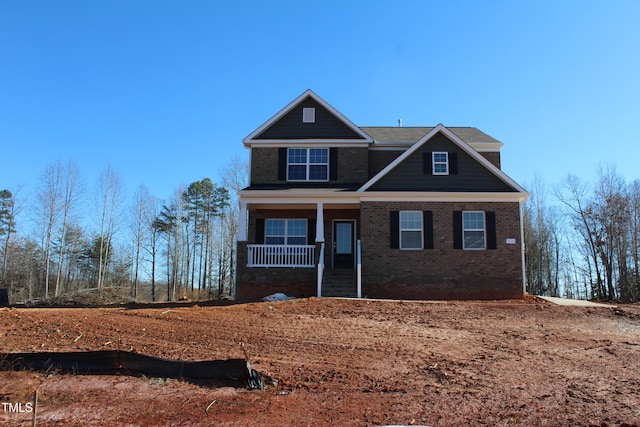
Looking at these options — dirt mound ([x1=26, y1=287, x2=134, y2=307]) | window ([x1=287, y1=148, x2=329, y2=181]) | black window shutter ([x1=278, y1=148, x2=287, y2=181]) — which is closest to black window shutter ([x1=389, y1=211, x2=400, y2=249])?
window ([x1=287, y1=148, x2=329, y2=181])

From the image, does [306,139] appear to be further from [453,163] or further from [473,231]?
[473,231]

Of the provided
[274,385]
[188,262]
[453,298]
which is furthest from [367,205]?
[188,262]

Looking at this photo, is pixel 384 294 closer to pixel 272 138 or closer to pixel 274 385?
pixel 272 138

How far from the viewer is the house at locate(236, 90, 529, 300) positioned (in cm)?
1680

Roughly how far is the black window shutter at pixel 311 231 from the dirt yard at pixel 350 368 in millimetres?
5651

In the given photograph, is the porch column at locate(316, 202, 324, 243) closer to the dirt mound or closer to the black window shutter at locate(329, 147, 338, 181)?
the black window shutter at locate(329, 147, 338, 181)

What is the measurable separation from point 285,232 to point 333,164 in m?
3.34

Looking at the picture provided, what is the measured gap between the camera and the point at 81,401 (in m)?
6.03

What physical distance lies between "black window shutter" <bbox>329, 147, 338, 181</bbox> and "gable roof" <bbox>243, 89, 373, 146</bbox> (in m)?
0.44

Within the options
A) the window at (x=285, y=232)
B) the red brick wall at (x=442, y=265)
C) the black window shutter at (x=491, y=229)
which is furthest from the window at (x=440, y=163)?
the window at (x=285, y=232)

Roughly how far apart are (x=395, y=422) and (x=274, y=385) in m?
1.86

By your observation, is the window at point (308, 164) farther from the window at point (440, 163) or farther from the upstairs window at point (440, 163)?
the window at point (440, 163)

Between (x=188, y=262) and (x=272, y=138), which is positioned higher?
(x=272, y=138)

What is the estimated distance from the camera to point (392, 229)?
17.1 meters
